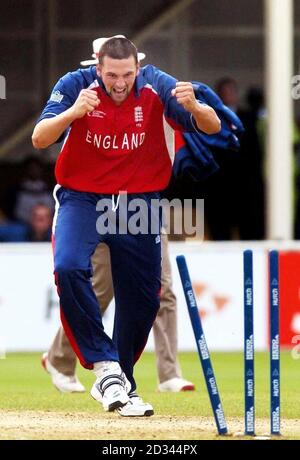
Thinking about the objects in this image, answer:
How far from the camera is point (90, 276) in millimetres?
7996

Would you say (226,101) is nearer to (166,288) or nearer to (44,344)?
(44,344)

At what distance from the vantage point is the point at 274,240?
14289 mm

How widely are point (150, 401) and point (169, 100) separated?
7.42 ft

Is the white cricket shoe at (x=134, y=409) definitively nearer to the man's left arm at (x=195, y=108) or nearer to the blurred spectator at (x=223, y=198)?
the man's left arm at (x=195, y=108)

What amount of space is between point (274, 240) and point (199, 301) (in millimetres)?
1180

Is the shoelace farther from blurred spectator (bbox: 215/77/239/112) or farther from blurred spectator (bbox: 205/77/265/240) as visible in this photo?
blurred spectator (bbox: 205/77/265/240)

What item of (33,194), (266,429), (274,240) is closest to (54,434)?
(266,429)

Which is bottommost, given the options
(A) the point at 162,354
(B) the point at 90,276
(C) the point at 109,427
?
(C) the point at 109,427

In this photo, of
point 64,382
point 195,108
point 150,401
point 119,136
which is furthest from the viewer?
point 64,382

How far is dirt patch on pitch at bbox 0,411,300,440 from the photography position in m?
7.35

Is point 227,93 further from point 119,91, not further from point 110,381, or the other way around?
point 110,381

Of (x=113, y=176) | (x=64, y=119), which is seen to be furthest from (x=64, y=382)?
(x=64, y=119)

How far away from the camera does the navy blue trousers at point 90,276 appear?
7918mm

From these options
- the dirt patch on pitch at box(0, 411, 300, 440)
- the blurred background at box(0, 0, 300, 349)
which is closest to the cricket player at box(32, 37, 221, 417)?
the dirt patch on pitch at box(0, 411, 300, 440)
